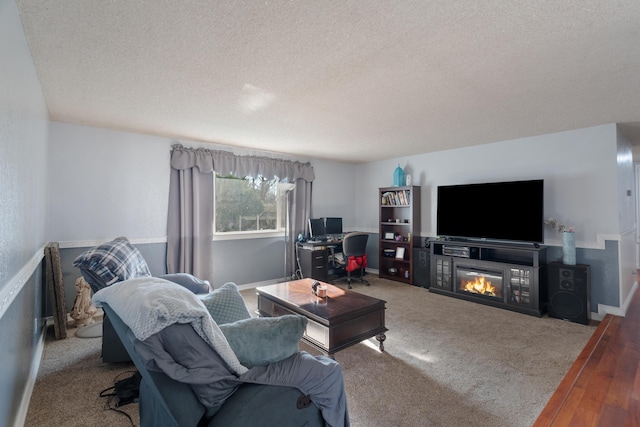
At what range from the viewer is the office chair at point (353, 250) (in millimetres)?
4824

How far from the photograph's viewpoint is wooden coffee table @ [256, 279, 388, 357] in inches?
92.5

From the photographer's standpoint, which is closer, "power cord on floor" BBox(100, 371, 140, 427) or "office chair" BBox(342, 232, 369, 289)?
"power cord on floor" BBox(100, 371, 140, 427)

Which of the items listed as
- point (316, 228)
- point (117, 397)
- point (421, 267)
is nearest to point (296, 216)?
point (316, 228)

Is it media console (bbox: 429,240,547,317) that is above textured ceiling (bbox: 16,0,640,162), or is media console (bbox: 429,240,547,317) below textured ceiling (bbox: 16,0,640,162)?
below

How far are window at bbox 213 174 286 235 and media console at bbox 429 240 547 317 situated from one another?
2.64 m

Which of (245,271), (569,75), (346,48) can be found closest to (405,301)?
(245,271)

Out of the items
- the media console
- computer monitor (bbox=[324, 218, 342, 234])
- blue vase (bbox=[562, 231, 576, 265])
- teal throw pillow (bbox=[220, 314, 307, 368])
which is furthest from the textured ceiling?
computer monitor (bbox=[324, 218, 342, 234])

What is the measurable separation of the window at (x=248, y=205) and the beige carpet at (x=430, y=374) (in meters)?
2.26

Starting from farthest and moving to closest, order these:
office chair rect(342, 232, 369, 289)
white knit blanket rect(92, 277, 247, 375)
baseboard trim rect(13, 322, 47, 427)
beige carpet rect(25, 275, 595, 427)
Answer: office chair rect(342, 232, 369, 289) < beige carpet rect(25, 275, 595, 427) < baseboard trim rect(13, 322, 47, 427) < white knit blanket rect(92, 277, 247, 375)

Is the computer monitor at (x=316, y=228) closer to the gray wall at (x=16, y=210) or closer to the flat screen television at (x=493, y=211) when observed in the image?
the flat screen television at (x=493, y=211)

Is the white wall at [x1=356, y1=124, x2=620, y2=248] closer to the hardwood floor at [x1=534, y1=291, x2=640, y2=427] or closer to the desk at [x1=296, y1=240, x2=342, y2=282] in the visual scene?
the hardwood floor at [x1=534, y1=291, x2=640, y2=427]

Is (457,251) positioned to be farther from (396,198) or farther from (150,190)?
(150,190)

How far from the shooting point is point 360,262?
201 inches

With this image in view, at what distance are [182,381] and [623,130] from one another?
205 inches
